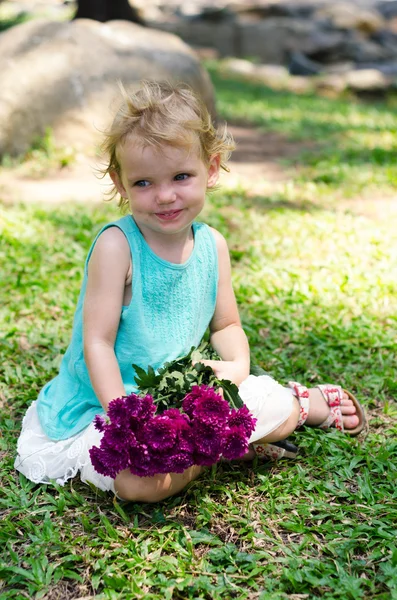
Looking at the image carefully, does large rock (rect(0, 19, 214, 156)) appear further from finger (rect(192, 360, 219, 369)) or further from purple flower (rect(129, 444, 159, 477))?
purple flower (rect(129, 444, 159, 477))

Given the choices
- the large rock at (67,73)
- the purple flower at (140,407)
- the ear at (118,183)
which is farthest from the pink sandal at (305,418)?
the large rock at (67,73)

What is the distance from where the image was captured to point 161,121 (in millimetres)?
2154

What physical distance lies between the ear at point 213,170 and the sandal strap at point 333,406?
87 centimetres

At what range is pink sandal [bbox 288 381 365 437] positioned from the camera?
257 cm

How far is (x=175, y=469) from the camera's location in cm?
197

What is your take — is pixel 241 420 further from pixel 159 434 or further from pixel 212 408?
pixel 159 434

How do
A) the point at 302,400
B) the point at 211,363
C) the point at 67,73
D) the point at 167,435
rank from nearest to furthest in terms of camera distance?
1. the point at 167,435
2. the point at 211,363
3. the point at 302,400
4. the point at 67,73

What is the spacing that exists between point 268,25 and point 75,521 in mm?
13808

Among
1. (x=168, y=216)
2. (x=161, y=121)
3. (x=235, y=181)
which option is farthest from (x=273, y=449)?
(x=235, y=181)

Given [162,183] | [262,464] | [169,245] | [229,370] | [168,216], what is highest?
[162,183]

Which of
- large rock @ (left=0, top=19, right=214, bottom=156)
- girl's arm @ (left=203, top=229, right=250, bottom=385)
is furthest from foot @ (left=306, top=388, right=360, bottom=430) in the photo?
large rock @ (left=0, top=19, right=214, bottom=156)

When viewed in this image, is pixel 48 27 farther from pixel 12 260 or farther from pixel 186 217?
pixel 186 217

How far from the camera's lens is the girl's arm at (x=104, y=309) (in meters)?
2.21

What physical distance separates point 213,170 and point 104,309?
621 millimetres
